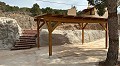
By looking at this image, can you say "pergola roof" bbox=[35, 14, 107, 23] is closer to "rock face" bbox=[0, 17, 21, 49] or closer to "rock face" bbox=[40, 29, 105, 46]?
"rock face" bbox=[40, 29, 105, 46]

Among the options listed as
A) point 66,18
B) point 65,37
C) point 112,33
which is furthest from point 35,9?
point 112,33

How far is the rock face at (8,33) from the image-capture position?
18234mm

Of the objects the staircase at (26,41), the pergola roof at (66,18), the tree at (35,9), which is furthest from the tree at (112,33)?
the tree at (35,9)

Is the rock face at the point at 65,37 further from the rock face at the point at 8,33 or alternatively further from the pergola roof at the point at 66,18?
the pergola roof at the point at 66,18

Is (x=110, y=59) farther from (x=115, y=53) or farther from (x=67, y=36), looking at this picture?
(x=67, y=36)

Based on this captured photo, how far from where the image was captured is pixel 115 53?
35.7 ft

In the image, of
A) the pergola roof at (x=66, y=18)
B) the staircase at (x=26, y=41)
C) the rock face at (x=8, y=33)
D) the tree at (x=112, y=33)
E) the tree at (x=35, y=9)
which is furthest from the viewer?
the tree at (x=35, y=9)

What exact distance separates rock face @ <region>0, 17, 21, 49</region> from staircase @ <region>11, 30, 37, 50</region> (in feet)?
1.60

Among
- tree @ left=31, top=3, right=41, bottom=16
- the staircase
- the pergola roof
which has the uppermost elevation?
tree @ left=31, top=3, right=41, bottom=16

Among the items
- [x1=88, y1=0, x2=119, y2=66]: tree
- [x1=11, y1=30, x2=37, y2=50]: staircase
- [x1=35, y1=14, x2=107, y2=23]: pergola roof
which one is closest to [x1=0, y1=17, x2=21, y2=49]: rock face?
[x1=11, y1=30, x2=37, y2=50]: staircase

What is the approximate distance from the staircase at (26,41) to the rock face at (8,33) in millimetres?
489

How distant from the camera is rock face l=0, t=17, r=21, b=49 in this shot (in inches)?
718

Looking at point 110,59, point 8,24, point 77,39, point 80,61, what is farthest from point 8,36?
point 110,59

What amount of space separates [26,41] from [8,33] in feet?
5.63
